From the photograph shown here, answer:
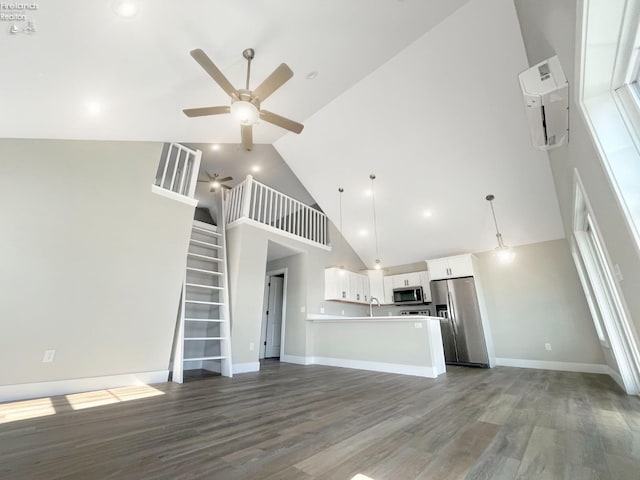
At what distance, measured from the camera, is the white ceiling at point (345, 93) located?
2.15m

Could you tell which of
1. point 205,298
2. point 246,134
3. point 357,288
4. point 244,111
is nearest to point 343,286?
point 357,288

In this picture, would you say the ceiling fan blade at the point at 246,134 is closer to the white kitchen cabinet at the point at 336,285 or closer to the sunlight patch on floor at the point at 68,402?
the sunlight patch on floor at the point at 68,402

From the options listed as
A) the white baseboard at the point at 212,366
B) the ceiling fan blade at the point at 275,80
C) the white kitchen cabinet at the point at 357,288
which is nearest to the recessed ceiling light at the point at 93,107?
the ceiling fan blade at the point at 275,80

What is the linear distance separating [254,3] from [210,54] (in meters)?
0.66

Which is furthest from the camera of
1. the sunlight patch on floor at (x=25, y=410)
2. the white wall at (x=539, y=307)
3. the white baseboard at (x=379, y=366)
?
the white wall at (x=539, y=307)

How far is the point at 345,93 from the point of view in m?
4.20

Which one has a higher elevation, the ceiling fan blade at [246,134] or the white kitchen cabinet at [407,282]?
the ceiling fan blade at [246,134]

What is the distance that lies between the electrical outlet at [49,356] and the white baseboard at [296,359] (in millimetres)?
3850

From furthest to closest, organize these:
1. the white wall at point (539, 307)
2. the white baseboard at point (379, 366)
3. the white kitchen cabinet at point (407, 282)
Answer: the white kitchen cabinet at point (407, 282)
the white wall at point (539, 307)
the white baseboard at point (379, 366)

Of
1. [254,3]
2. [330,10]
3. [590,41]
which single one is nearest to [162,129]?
[254,3]

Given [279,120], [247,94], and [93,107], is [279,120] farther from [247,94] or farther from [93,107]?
[93,107]


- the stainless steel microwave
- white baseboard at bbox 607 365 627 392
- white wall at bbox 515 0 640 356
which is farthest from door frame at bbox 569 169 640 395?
the stainless steel microwave

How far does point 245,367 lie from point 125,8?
15.0 ft

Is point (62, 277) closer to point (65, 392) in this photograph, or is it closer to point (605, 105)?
point (65, 392)
